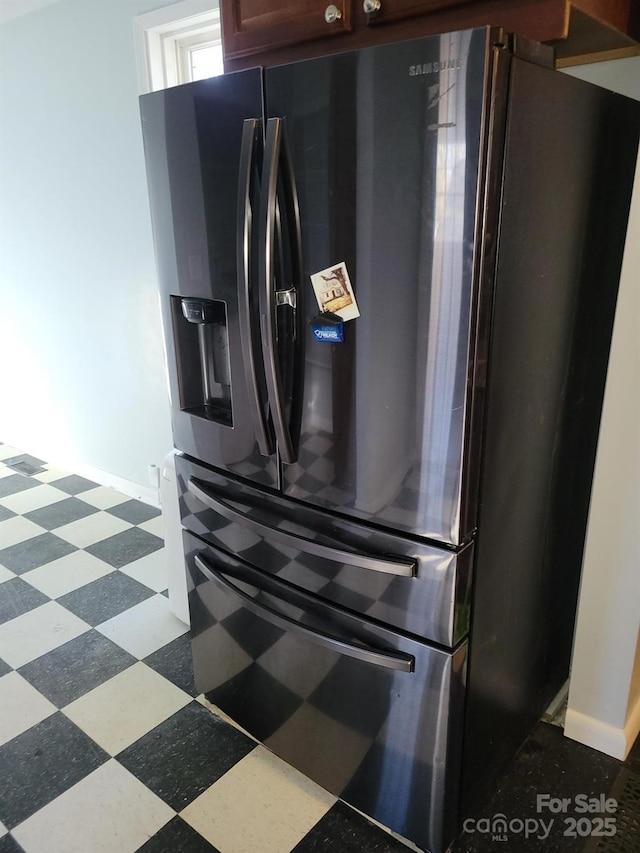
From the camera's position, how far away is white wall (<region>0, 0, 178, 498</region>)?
8.86 feet

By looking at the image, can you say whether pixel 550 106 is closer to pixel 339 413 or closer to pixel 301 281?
pixel 301 281

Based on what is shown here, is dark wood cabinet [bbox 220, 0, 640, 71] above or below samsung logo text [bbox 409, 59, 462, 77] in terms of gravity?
above

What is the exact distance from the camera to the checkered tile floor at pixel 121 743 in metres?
1.50

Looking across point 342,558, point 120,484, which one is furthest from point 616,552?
point 120,484

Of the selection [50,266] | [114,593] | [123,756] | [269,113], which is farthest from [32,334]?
[269,113]

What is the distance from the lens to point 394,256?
110 centimetres

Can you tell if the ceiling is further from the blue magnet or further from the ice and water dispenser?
the blue magnet

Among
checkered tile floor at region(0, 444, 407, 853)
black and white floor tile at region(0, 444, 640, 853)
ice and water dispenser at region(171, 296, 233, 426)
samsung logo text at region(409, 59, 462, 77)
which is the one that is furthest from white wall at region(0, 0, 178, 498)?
samsung logo text at region(409, 59, 462, 77)

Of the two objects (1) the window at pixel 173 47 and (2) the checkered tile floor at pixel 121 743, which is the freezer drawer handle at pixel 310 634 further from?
(1) the window at pixel 173 47

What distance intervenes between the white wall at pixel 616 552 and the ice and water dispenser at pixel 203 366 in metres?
0.90

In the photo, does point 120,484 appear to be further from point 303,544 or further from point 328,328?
point 328,328

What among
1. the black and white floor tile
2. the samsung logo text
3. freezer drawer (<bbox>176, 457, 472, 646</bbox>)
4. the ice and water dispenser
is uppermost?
the samsung logo text

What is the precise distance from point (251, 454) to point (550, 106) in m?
0.90

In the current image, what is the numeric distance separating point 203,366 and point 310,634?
70cm
